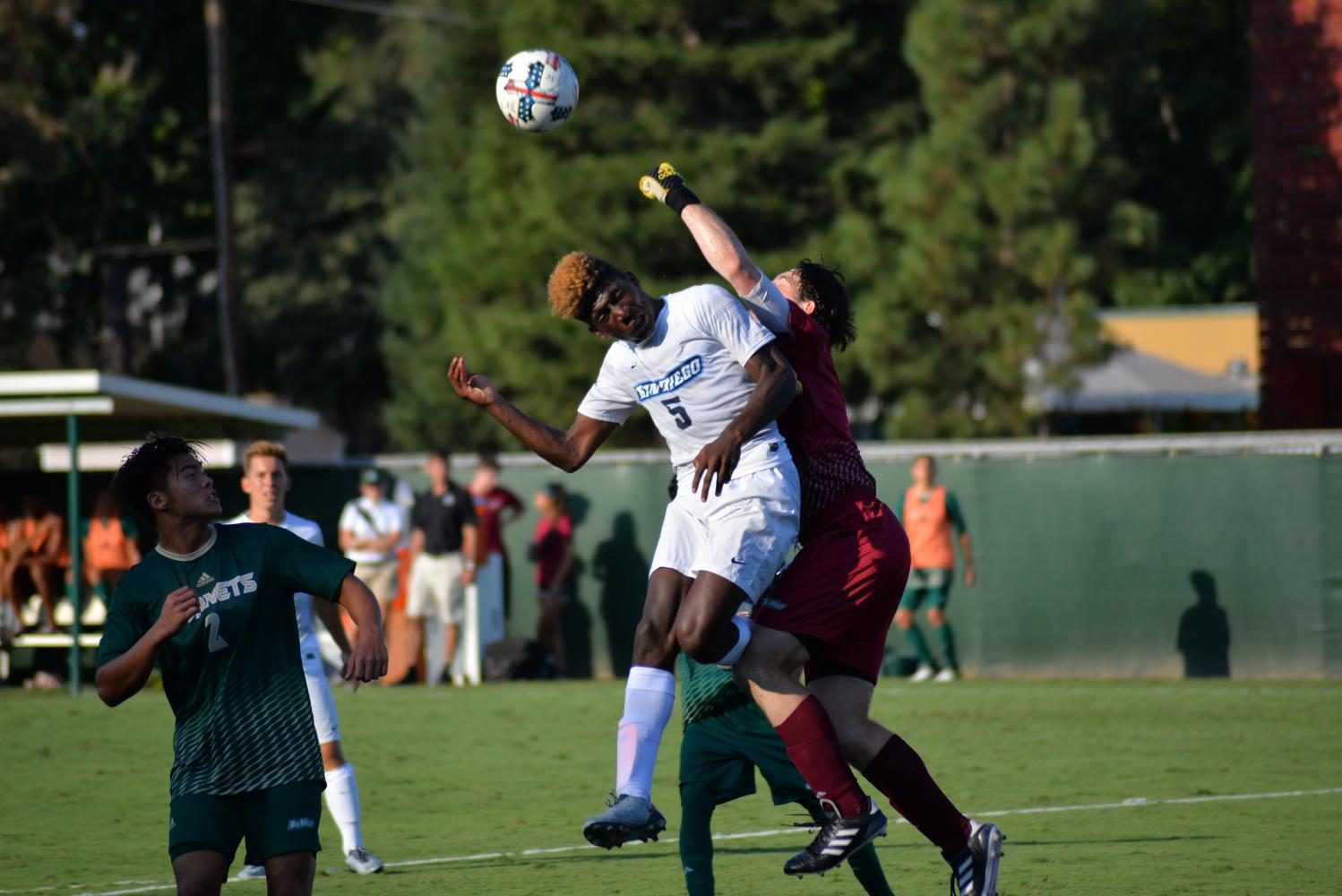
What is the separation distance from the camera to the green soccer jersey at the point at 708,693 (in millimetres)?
7504

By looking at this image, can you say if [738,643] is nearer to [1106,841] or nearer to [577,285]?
[577,285]

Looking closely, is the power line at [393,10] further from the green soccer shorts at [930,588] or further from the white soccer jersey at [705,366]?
the white soccer jersey at [705,366]

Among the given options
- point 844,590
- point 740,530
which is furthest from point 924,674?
point 740,530

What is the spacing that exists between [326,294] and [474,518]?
2495 cm

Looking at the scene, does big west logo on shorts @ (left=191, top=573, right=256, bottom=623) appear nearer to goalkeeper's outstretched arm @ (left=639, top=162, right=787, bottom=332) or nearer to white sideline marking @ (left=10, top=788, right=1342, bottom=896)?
goalkeeper's outstretched arm @ (left=639, top=162, right=787, bottom=332)

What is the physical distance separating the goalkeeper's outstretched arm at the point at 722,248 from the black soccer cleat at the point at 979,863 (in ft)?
6.53

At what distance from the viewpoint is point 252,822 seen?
624 cm

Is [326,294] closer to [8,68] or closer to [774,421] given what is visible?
[8,68]

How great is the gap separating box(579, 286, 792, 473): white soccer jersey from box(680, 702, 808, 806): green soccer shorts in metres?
1.11

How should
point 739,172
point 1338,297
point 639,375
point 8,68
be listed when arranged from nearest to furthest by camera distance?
1. point 639,375
2. point 1338,297
3. point 739,172
4. point 8,68

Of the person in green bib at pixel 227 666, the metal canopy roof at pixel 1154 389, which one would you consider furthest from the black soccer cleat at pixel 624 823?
the metal canopy roof at pixel 1154 389

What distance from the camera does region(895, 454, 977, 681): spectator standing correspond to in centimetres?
1834

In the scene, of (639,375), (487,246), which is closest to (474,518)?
(639,375)

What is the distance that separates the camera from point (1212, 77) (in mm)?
46500
